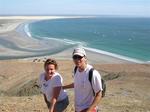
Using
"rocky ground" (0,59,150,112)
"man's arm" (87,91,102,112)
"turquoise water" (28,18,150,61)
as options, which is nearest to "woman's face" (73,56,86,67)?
"man's arm" (87,91,102,112)

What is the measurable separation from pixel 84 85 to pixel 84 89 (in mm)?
67

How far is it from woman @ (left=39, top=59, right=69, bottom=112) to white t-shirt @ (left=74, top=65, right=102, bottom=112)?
49 cm

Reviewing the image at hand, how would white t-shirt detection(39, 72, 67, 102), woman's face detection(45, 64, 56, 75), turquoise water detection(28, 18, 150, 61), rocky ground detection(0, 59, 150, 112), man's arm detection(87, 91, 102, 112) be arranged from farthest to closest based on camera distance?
turquoise water detection(28, 18, 150, 61) < rocky ground detection(0, 59, 150, 112) < white t-shirt detection(39, 72, 67, 102) < woman's face detection(45, 64, 56, 75) < man's arm detection(87, 91, 102, 112)

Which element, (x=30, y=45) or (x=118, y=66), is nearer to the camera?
(x=118, y=66)

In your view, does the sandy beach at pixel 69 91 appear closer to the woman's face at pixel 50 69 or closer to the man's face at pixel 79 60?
the woman's face at pixel 50 69

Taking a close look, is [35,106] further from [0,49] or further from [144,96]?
[0,49]

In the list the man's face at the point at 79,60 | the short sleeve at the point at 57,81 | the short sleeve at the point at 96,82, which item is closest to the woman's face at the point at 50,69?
the short sleeve at the point at 57,81

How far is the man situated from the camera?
17.9 ft

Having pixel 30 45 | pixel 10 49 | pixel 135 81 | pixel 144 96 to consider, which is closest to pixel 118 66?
pixel 135 81

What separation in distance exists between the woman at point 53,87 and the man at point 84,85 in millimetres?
457

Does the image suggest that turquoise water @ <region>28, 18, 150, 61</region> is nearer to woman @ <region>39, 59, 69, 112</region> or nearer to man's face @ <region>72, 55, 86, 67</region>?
woman @ <region>39, 59, 69, 112</region>

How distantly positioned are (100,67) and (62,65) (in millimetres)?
3301

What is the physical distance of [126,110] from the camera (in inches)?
438

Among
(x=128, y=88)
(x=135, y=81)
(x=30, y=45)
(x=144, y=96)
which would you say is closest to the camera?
(x=144, y=96)
